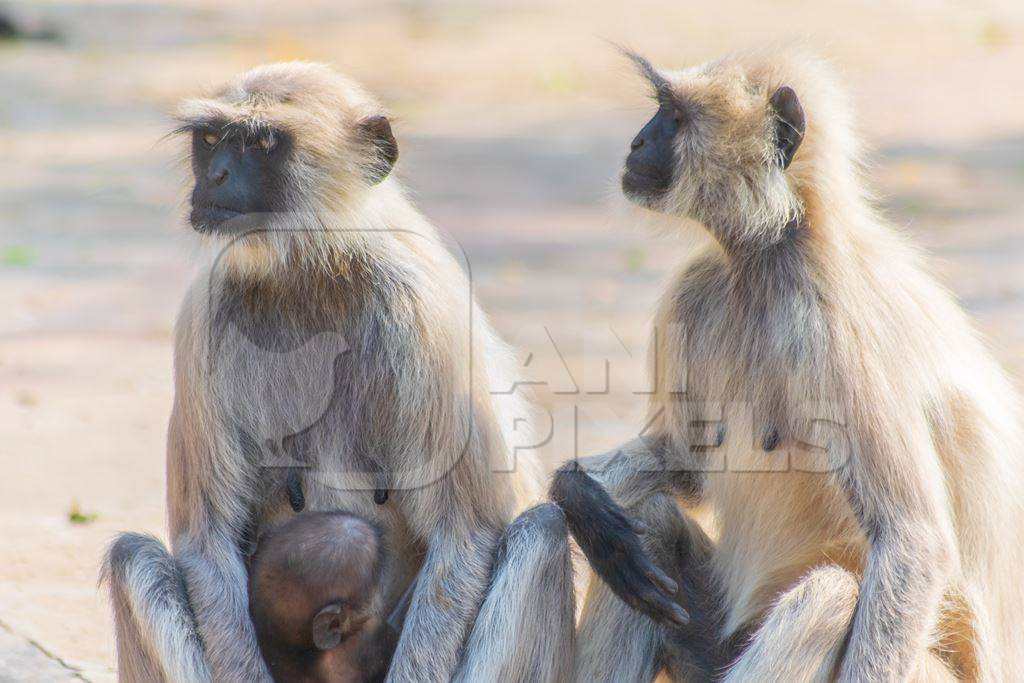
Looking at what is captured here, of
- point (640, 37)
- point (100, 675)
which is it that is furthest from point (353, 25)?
point (100, 675)

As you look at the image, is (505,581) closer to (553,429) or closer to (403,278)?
(403,278)

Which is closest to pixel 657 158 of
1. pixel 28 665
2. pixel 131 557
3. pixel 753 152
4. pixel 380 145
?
pixel 753 152

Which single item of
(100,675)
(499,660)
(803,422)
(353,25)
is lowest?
(100,675)

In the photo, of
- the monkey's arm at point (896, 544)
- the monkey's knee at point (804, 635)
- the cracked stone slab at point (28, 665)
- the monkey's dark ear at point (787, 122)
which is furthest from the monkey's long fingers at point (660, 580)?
the cracked stone slab at point (28, 665)

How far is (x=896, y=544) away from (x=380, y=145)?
2.05 metres

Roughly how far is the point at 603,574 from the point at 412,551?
0.63 m

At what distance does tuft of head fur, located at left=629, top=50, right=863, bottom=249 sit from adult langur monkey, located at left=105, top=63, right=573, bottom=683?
85 cm

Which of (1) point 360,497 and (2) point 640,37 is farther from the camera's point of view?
(2) point 640,37

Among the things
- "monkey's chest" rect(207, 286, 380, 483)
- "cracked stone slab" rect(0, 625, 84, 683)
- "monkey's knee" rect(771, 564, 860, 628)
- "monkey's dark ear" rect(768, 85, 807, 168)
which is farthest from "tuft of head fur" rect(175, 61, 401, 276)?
"monkey's knee" rect(771, 564, 860, 628)

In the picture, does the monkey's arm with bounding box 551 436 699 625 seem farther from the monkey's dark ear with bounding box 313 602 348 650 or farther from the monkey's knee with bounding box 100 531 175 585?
the monkey's knee with bounding box 100 531 175 585

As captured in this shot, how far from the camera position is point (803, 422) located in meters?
4.84

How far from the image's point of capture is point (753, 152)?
5047 mm

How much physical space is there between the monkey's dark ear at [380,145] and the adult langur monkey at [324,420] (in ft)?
0.03

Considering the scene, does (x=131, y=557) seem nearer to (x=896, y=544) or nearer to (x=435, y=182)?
(x=896, y=544)
